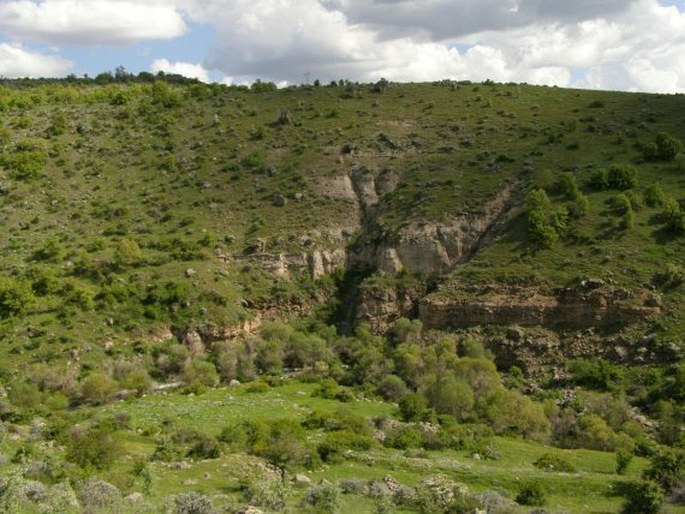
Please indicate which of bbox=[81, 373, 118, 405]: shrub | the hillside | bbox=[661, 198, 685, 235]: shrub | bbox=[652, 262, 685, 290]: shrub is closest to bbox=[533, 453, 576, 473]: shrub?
the hillside

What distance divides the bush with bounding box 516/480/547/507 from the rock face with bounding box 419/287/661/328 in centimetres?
2438

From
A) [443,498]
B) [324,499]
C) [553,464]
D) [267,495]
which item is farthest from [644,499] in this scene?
[267,495]

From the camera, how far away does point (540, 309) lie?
50.0 metres

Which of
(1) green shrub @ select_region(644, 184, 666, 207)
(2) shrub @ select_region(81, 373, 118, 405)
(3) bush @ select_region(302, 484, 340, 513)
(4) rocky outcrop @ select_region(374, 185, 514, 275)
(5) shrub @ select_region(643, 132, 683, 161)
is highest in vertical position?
(5) shrub @ select_region(643, 132, 683, 161)

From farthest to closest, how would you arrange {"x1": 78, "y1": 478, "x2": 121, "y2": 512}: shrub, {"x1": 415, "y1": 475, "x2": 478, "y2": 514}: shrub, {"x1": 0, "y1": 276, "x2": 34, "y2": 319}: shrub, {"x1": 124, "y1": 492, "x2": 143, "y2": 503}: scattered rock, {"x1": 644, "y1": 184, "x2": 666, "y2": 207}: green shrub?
{"x1": 644, "y1": 184, "x2": 666, "y2": 207}: green shrub, {"x1": 0, "y1": 276, "x2": 34, "y2": 319}: shrub, {"x1": 415, "y1": 475, "x2": 478, "y2": 514}: shrub, {"x1": 124, "y1": 492, "x2": 143, "y2": 503}: scattered rock, {"x1": 78, "y1": 478, "x2": 121, "y2": 512}: shrub

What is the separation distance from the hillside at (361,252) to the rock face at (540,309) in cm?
14

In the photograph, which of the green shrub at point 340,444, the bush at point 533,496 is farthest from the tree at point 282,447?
the bush at point 533,496

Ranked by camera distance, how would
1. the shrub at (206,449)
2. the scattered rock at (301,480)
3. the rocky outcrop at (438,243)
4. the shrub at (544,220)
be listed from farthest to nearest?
the rocky outcrop at (438,243) < the shrub at (544,220) < the shrub at (206,449) < the scattered rock at (301,480)

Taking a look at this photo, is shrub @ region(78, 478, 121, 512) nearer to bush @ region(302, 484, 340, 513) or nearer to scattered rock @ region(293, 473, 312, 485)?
bush @ region(302, 484, 340, 513)

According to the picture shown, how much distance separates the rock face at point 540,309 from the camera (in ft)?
158

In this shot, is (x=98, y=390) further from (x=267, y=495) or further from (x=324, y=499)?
(x=324, y=499)

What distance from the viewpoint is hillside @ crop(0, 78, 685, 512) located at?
45.5 meters

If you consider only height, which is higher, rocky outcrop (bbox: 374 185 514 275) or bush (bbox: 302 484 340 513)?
rocky outcrop (bbox: 374 185 514 275)

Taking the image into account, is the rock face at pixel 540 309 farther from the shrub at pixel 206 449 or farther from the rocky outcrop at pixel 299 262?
the shrub at pixel 206 449
